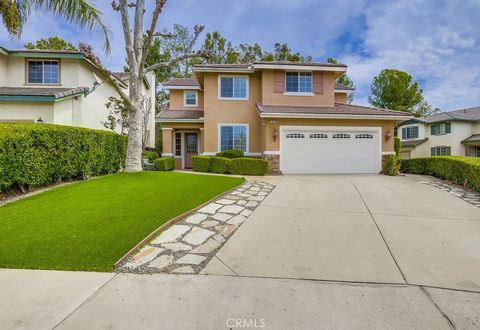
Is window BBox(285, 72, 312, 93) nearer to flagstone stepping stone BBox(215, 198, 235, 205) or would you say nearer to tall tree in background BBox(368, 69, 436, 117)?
flagstone stepping stone BBox(215, 198, 235, 205)

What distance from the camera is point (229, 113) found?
14773 mm

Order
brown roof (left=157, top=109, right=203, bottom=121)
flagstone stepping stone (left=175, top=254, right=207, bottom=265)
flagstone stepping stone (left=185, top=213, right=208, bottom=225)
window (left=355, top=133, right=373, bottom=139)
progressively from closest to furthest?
flagstone stepping stone (left=175, top=254, right=207, bottom=265), flagstone stepping stone (left=185, top=213, right=208, bottom=225), window (left=355, top=133, right=373, bottom=139), brown roof (left=157, top=109, right=203, bottom=121)

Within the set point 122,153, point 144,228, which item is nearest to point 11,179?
point 144,228

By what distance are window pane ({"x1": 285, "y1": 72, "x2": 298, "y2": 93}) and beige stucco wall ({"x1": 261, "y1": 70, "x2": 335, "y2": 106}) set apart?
1.59ft

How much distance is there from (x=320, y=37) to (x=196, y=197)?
14347 millimetres

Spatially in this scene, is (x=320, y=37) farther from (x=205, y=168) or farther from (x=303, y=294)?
(x=303, y=294)

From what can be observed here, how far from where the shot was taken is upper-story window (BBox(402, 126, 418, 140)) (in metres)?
29.9

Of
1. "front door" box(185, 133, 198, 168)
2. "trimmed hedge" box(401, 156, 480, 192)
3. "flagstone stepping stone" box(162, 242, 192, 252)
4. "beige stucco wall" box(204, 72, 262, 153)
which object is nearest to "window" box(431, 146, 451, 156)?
"trimmed hedge" box(401, 156, 480, 192)

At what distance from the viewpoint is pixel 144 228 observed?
462cm

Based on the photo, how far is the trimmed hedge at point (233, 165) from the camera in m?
12.3

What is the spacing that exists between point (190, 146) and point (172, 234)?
41.6 feet

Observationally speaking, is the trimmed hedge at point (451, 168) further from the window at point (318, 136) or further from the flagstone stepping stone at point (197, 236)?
the flagstone stepping stone at point (197, 236)

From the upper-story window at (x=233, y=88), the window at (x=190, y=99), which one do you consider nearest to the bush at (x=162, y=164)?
the upper-story window at (x=233, y=88)

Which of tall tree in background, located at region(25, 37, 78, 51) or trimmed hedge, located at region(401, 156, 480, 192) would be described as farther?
tall tree in background, located at region(25, 37, 78, 51)
